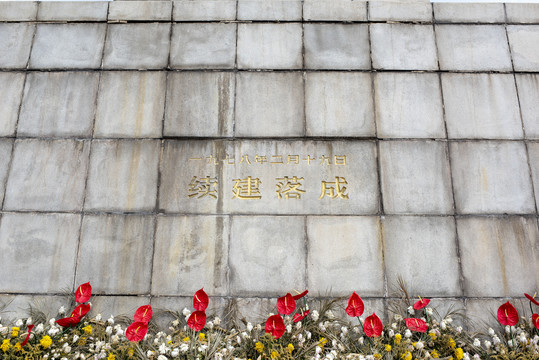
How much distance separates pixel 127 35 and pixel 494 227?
510cm

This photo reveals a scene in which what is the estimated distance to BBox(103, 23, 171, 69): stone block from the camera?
18.3 feet

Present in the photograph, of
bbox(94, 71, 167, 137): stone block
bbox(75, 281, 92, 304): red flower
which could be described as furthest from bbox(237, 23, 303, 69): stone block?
bbox(75, 281, 92, 304): red flower

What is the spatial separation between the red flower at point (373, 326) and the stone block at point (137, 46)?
3.89 metres

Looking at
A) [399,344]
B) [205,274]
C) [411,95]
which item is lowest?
[399,344]

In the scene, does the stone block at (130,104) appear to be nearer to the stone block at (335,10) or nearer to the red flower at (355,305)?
the stone block at (335,10)

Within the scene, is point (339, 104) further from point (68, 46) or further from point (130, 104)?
point (68, 46)

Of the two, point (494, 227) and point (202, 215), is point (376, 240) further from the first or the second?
point (202, 215)

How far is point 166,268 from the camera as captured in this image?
481 centimetres

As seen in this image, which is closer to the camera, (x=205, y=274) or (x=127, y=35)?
(x=205, y=274)

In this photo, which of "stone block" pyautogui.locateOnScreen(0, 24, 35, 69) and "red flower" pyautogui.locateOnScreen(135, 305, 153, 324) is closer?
"red flower" pyautogui.locateOnScreen(135, 305, 153, 324)

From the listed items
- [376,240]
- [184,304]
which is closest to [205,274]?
[184,304]

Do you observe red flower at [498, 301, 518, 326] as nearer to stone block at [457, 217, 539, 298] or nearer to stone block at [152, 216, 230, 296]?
stone block at [457, 217, 539, 298]

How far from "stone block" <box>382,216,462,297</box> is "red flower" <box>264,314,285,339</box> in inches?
52.1

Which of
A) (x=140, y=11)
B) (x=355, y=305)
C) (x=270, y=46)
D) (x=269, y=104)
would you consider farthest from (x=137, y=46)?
(x=355, y=305)
